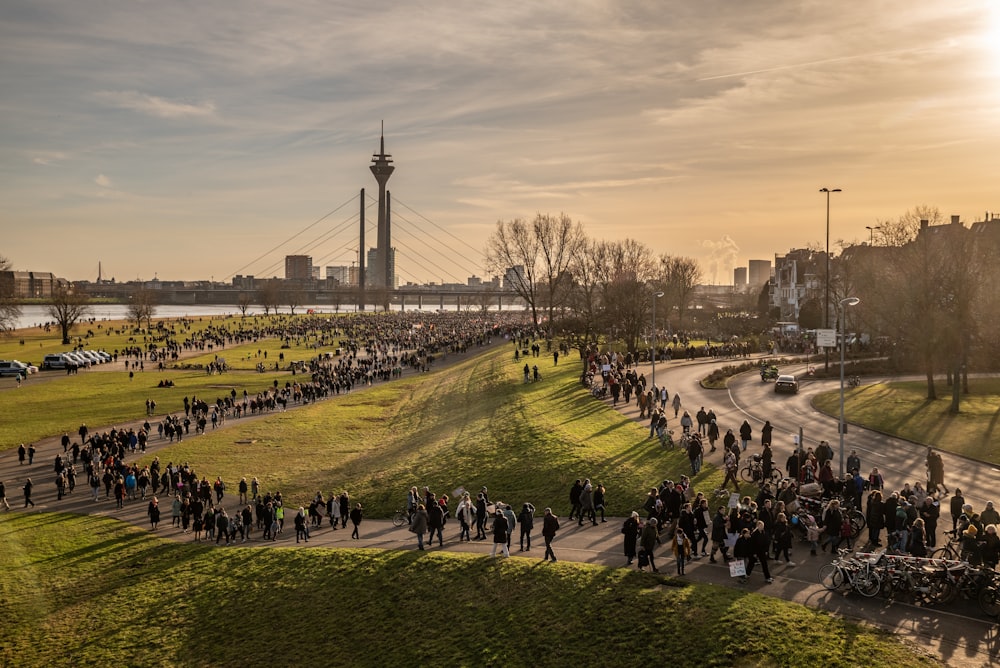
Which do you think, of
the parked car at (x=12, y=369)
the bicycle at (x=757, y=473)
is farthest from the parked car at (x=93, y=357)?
the bicycle at (x=757, y=473)

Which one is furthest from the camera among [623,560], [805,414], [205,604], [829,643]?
[805,414]

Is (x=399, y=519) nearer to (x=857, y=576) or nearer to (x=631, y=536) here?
(x=631, y=536)

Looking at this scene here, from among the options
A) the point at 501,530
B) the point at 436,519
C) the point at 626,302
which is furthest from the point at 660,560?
the point at 626,302

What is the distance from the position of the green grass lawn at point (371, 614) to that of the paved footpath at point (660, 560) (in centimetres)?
61

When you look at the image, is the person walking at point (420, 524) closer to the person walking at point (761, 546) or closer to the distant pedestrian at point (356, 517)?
the distant pedestrian at point (356, 517)

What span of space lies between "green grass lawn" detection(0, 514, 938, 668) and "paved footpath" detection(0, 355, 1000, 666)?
0.61 meters

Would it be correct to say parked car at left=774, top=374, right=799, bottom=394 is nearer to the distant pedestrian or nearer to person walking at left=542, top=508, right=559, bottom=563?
the distant pedestrian

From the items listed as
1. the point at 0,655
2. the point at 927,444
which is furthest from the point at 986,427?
the point at 0,655

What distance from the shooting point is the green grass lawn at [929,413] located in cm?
3331

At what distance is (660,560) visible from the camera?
1961 cm

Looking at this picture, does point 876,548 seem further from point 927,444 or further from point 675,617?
point 927,444

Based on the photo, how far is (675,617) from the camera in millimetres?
16688

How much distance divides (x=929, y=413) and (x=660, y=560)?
2786cm

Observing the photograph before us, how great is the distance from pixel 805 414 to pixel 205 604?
1268 inches
